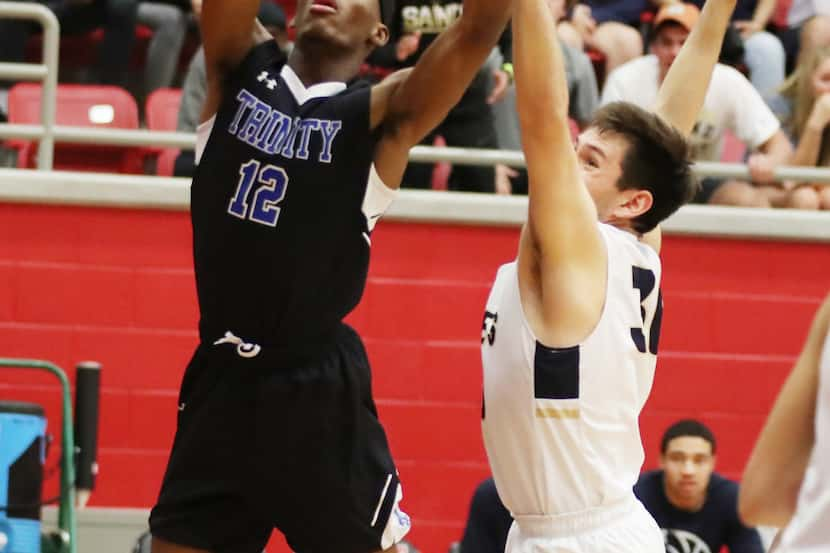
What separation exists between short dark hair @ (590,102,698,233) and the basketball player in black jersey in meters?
0.32

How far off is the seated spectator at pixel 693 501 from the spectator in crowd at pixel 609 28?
2.29 m

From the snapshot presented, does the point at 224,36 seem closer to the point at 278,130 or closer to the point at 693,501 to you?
the point at 278,130

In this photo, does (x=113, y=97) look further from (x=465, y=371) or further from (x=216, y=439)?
(x=216, y=439)

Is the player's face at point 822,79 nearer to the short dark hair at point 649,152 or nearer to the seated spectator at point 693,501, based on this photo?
the seated spectator at point 693,501

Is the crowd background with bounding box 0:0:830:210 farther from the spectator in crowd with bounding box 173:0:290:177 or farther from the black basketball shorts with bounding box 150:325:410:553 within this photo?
the black basketball shorts with bounding box 150:325:410:553

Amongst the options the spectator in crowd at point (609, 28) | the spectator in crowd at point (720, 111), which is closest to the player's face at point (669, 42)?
the spectator in crowd at point (720, 111)

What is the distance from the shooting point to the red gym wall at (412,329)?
661cm

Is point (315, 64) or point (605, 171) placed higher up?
point (315, 64)

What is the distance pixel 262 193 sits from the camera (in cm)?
356

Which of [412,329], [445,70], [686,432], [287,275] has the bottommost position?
[686,432]

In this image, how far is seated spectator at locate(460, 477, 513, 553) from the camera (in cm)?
602

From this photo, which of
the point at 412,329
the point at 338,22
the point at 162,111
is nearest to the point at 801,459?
the point at 338,22

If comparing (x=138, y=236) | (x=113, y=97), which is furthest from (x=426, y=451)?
(x=113, y=97)

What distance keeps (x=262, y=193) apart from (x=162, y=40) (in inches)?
175
